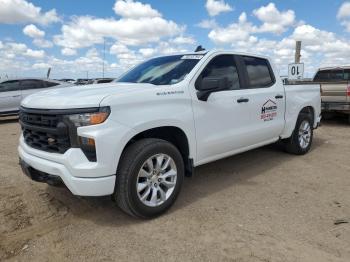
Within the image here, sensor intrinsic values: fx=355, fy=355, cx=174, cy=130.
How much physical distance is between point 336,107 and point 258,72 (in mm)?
5687

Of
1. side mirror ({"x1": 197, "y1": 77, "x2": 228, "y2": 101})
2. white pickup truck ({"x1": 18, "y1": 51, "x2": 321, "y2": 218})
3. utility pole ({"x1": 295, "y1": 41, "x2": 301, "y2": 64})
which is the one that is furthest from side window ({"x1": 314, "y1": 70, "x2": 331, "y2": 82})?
side mirror ({"x1": 197, "y1": 77, "x2": 228, "y2": 101})

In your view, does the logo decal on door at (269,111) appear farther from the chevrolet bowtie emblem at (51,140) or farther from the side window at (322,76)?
the side window at (322,76)

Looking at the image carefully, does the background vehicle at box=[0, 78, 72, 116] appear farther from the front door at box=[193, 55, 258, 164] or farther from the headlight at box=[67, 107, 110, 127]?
the headlight at box=[67, 107, 110, 127]

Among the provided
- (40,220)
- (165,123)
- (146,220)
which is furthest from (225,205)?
(40,220)

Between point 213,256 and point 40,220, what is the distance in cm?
192

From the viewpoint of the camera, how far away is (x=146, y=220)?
3834mm

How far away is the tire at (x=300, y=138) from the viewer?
649 centimetres

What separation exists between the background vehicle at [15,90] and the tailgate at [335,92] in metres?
9.62

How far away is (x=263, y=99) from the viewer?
17.5 feet

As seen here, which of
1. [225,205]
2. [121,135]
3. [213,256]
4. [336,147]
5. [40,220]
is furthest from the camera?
[336,147]

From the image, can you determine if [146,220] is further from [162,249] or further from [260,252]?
[260,252]

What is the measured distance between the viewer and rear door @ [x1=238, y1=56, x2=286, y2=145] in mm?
5176

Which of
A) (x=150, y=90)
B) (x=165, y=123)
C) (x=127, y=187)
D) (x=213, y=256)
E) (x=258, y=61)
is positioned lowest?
(x=213, y=256)

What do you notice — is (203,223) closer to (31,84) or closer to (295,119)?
(295,119)
